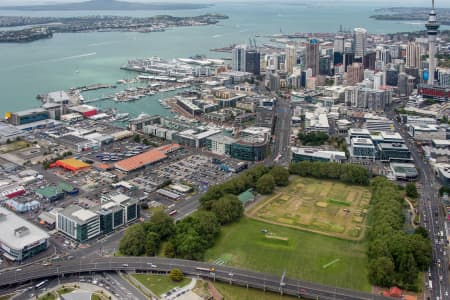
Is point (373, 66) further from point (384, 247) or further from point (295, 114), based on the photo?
point (384, 247)

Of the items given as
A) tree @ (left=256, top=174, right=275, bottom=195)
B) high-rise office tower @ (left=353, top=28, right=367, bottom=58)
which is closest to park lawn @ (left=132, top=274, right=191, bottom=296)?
tree @ (left=256, top=174, right=275, bottom=195)

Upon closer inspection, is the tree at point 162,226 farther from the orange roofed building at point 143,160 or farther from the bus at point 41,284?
the orange roofed building at point 143,160

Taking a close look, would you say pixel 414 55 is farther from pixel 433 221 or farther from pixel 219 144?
pixel 433 221

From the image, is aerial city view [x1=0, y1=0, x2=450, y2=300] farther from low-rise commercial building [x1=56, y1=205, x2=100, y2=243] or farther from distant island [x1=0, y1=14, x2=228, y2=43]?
distant island [x1=0, y1=14, x2=228, y2=43]

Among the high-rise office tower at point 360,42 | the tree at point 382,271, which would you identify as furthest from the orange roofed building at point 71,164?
the high-rise office tower at point 360,42

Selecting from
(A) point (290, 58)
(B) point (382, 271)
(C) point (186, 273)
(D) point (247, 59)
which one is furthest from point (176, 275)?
(A) point (290, 58)
